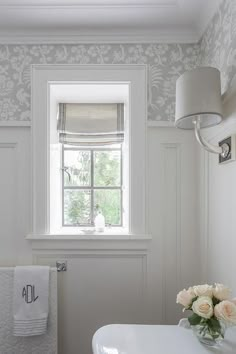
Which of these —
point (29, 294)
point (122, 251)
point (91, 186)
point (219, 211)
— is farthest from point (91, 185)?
point (219, 211)

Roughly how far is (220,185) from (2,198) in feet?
4.56

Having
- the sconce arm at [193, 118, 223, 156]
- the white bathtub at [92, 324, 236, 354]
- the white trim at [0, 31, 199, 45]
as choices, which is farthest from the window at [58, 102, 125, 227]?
the white bathtub at [92, 324, 236, 354]

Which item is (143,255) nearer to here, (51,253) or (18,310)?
(51,253)

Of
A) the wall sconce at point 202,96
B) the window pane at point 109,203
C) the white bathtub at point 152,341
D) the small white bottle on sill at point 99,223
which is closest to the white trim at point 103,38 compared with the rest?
the wall sconce at point 202,96

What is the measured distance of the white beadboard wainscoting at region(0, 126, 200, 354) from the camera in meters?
1.88

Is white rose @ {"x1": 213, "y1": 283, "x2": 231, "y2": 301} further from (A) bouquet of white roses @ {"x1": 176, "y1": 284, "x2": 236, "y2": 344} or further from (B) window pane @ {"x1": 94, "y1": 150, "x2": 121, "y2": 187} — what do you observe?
(B) window pane @ {"x1": 94, "y1": 150, "x2": 121, "y2": 187}

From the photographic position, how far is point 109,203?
213 cm

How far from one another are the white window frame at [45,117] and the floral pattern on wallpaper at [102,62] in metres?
0.05

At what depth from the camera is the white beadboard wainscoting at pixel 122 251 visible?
6.18 ft

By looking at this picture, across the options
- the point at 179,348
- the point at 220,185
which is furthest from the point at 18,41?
the point at 179,348

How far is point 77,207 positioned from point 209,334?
4.27 feet

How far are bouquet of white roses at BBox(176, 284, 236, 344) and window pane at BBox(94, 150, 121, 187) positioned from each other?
1.14 m

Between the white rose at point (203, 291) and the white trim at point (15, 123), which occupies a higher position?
the white trim at point (15, 123)

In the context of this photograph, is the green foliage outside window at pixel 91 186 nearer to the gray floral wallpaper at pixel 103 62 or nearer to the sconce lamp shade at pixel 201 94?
the gray floral wallpaper at pixel 103 62
